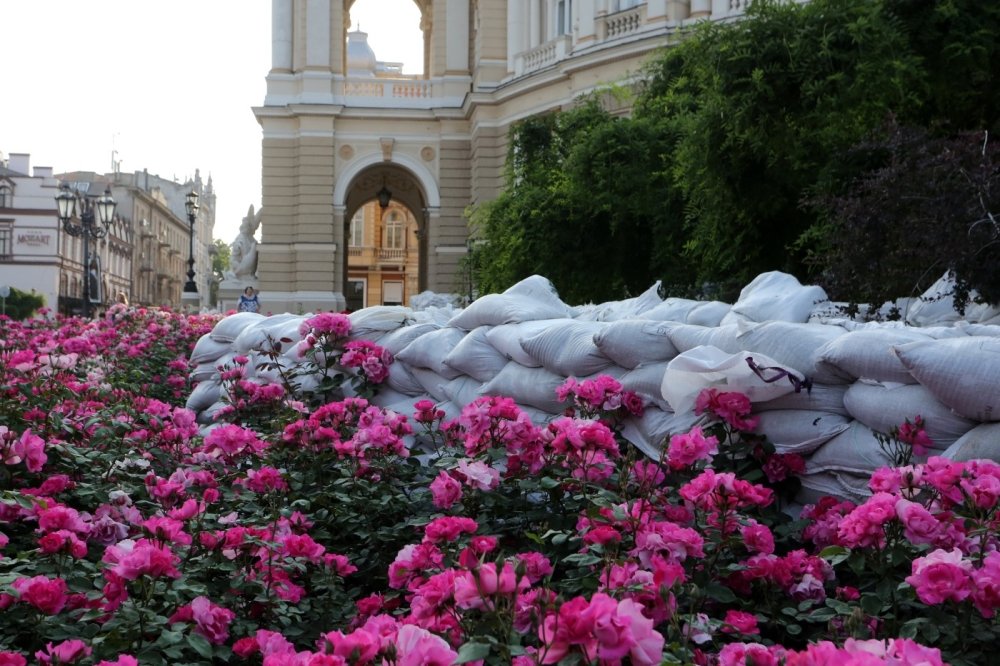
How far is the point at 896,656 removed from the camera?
163 cm

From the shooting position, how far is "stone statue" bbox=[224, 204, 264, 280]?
2939 centimetres

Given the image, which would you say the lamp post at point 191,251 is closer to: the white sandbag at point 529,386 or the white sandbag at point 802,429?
the white sandbag at point 529,386

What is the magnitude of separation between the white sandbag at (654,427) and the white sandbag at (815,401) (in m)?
0.21

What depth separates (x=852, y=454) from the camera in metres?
3.33

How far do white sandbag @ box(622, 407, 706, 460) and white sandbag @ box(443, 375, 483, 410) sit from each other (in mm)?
1280

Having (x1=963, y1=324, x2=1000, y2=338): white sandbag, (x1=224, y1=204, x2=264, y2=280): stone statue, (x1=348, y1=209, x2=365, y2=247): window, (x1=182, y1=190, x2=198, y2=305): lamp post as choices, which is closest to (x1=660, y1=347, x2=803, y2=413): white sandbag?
(x1=963, y1=324, x2=1000, y2=338): white sandbag

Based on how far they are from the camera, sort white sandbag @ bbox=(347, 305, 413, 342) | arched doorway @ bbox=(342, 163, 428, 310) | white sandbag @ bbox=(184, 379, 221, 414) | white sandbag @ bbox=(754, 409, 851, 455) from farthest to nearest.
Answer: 1. arched doorway @ bbox=(342, 163, 428, 310)
2. white sandbag @ bbox=(184, 379, 221, 414)
3. white sandbag @ bbox=(347, 305, 413, 342)
4. white sandbag @ bbox=(754, 409, 851, 455)

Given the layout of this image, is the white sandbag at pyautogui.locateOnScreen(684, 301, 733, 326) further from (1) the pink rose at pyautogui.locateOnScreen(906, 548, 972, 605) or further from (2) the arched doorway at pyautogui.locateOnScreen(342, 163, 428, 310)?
(2) the arched doorway at pyautogui.locateOnScreen(342, 163, 428, 310)

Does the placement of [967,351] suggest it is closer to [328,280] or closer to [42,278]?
[328,280]

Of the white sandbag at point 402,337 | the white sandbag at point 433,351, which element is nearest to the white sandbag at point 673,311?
the white sandbag at point 433,351

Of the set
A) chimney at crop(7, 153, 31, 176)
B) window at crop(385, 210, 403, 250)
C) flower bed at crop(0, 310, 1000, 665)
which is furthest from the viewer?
chimney at crop(7, 153, 31, 176)

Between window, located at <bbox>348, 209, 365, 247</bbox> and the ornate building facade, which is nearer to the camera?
the ornate building facade

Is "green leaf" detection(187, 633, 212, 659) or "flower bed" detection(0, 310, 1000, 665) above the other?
"flower bed" detection(0, 310, 1000, 665)

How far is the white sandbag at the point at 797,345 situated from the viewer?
3.55 m
